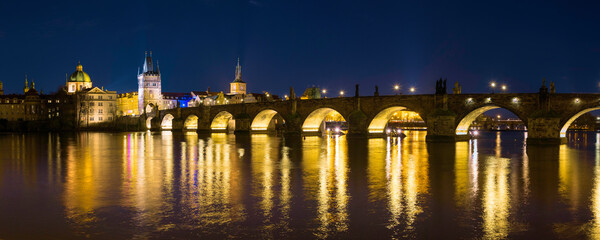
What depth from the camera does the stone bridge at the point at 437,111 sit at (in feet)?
127

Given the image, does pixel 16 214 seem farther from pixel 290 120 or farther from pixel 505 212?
pixel 290 120

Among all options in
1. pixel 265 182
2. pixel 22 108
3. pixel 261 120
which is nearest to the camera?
pixel 265 182

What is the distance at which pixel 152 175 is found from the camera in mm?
19219

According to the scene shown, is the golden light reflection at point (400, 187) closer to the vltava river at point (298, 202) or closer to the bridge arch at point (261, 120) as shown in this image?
the vltava river at point (298, 202)

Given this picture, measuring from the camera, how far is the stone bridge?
38.6m

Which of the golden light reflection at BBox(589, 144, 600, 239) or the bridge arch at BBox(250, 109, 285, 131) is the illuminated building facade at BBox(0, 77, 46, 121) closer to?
the bridge arch at BBox(250, 109, 285, 131)

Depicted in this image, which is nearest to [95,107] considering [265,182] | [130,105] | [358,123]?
[130,105]

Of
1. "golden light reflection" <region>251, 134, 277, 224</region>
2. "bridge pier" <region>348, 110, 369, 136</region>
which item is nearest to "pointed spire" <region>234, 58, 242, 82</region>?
"bridge pier" <region>348, 110, 369, 136</region>

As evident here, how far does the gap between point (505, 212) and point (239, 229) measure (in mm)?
6480

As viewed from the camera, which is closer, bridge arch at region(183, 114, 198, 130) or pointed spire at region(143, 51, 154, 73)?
bridge arch at region(183, 114, 198, 130)

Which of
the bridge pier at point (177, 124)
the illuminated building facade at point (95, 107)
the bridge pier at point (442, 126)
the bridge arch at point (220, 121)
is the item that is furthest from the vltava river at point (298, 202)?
the illuminated building facade at point (95, 107)

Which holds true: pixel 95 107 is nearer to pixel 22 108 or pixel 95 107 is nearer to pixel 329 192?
pixel 22 108

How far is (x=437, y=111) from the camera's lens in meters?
44.6

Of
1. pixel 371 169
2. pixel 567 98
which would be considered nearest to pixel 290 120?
pixel 567 98
